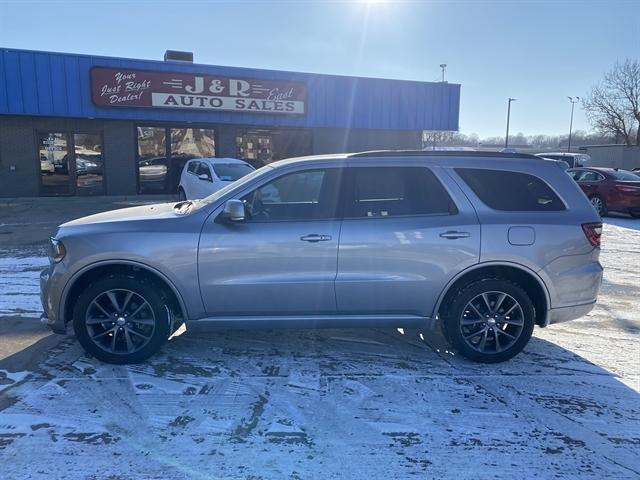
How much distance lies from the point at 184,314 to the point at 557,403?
3061 mm

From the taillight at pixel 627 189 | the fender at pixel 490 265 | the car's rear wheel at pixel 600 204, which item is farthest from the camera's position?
the car's rear wheel at pixel 600 204

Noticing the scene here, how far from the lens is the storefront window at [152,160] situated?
18.5 meters

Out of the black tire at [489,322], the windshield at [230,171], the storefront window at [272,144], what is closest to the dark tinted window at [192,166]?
the windshield at [230,171]

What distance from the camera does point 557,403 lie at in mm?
3613

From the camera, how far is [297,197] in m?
4.30

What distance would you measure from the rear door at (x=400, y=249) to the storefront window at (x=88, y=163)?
54.3 ft

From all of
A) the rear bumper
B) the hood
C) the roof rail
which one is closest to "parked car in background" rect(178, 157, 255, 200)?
the hood

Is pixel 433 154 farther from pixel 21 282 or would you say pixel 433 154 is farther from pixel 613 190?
pixel 613 190

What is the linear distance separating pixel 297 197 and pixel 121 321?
6.09 ft

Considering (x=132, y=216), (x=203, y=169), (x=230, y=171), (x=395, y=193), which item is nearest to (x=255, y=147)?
(x=203, y=169)

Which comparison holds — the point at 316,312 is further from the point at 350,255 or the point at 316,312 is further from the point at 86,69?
the point at 86,69

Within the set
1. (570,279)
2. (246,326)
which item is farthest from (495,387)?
(246,326)

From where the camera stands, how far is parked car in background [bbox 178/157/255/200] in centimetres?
1206

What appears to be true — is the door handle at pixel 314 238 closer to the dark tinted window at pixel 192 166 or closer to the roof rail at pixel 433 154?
the roof rail at pixel 433 154
